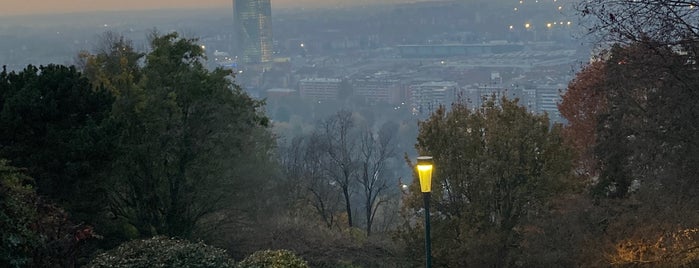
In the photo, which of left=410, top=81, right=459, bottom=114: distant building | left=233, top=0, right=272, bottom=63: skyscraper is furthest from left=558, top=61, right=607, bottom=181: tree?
left=233, top=0, right=272, bottom=63: skyscraper

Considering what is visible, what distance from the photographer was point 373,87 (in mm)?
83812

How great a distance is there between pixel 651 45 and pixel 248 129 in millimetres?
10932

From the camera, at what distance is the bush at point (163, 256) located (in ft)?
32.1

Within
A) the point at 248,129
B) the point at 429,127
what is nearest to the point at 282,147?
the point at 248,129

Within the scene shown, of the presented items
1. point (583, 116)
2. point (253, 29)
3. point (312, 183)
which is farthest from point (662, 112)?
point (253, 29)

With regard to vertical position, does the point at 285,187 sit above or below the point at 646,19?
below

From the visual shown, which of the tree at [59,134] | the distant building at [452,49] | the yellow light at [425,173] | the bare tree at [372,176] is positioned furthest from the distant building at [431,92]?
the yellow light at [425,173]

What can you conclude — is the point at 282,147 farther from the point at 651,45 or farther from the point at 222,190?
the point at 651,45

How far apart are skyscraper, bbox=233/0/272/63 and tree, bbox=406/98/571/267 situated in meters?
78.6

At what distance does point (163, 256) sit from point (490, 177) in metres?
6.04

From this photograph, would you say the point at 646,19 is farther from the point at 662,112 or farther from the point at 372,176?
the point at 372,176

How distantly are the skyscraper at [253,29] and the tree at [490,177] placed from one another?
78576 millimetres

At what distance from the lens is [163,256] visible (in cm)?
986

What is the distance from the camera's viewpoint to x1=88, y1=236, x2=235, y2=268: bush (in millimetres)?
9797
